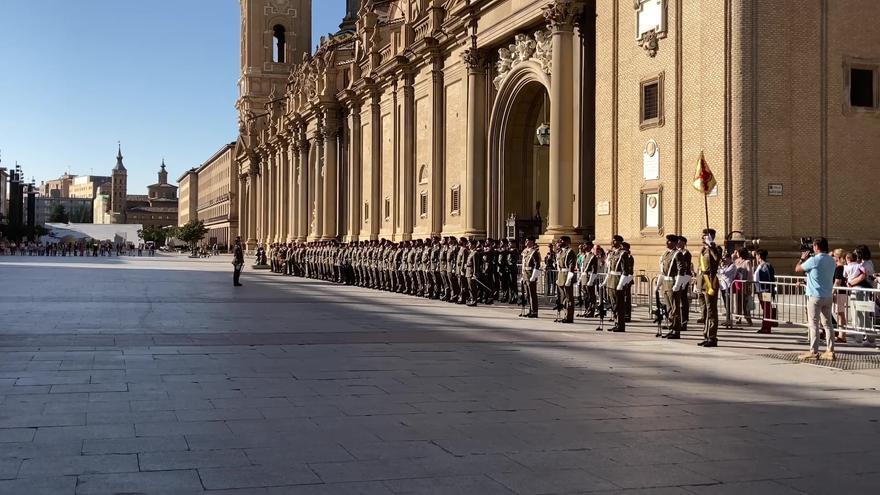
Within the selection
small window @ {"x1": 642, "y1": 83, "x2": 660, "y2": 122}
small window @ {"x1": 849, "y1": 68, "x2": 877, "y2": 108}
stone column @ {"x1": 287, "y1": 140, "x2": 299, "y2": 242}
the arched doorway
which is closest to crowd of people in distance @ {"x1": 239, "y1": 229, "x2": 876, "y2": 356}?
small window @ {"x1": 642, "y1": 83, "x2": 660, "y2": 122}

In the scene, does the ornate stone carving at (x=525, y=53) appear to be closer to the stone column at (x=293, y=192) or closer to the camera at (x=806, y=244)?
the camera at (x=806, y=244)

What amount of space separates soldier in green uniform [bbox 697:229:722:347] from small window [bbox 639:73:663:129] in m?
Result: 8.46

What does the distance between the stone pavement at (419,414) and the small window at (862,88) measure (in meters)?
8.51

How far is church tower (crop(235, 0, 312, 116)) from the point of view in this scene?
99688 millimetres

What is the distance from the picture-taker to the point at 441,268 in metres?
27.7

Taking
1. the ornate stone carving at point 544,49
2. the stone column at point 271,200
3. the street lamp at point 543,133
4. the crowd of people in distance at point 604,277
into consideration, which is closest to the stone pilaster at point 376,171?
the crowd of people in distance at point 604,277

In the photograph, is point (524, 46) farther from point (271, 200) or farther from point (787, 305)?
point (271, 200)

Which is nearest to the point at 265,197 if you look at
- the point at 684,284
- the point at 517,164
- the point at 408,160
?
the point at 408,160

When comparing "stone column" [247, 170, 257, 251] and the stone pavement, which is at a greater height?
"stone column" [247, 170, 257, 251]

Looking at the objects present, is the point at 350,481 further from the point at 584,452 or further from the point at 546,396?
the point at 546,396

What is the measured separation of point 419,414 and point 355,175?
44.4 metres

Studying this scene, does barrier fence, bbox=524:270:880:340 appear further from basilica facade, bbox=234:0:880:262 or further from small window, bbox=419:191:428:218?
small window, bbox=419:191:428:218

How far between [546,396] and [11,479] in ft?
18.0

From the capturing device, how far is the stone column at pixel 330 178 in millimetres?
57250
